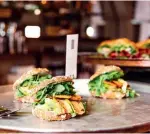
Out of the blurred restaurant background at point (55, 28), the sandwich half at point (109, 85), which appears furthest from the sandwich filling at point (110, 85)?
the blurred restaurant background at point (55, 28)

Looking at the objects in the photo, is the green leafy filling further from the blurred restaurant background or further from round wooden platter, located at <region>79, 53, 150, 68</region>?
the blurred restaurant background

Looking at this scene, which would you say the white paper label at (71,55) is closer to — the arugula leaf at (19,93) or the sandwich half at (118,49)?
the arugula leaf at (19,93)

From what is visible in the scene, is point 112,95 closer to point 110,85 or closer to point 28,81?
point 110,85

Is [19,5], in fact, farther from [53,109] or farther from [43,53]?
[53,109]

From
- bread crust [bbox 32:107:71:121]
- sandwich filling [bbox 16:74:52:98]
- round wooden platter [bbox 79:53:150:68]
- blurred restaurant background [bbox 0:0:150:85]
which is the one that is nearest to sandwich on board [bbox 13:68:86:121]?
bread crust [bbox 32:107:71:121]

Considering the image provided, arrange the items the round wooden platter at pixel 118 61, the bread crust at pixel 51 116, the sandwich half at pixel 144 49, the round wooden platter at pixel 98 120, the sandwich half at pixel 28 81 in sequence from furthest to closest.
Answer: the sandwich half at pixel 144 49, the round wooden platter at pixel 118 61, the sandwich half at pixel 28 81, the bread crust at pixel 51 116, the round wooden platter at pixel 98 120

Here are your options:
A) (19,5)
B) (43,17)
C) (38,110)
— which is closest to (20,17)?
(19,5)
